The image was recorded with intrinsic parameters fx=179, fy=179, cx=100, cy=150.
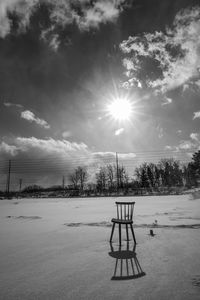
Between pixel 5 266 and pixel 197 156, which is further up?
pixel 197 156

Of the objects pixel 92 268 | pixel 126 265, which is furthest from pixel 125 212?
pixel 92 268

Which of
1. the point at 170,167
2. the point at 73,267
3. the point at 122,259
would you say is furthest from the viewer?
the point at 170,167

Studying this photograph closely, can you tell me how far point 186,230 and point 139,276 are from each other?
3203 millimetres

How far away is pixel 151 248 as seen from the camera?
375 cm

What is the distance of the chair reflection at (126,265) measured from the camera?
103 inches

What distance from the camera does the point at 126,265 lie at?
296 centimetres

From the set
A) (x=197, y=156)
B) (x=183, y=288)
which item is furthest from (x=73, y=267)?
(x=197, y=156)

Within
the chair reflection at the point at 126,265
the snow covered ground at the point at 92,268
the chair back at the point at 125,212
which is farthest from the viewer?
the chair back at the point at 125,212

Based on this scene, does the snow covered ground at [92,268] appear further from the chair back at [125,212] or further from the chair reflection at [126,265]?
the chair back at [125,212]

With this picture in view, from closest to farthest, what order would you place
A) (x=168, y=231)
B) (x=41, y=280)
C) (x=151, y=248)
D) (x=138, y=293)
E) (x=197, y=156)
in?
(x=138, y=293) → (x=41, y=280) → (x=151, y=248) → (x=168, y=231) → (x=197, y=156)

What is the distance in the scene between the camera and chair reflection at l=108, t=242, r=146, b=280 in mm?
2605

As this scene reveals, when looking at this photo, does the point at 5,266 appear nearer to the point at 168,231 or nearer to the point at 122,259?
the point at 122,259

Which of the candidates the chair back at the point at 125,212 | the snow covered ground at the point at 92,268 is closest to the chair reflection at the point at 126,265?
the snow covered ground at the point at 92,268

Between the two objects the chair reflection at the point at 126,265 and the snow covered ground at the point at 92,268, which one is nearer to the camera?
the snow covered ground at the point at 92,268
